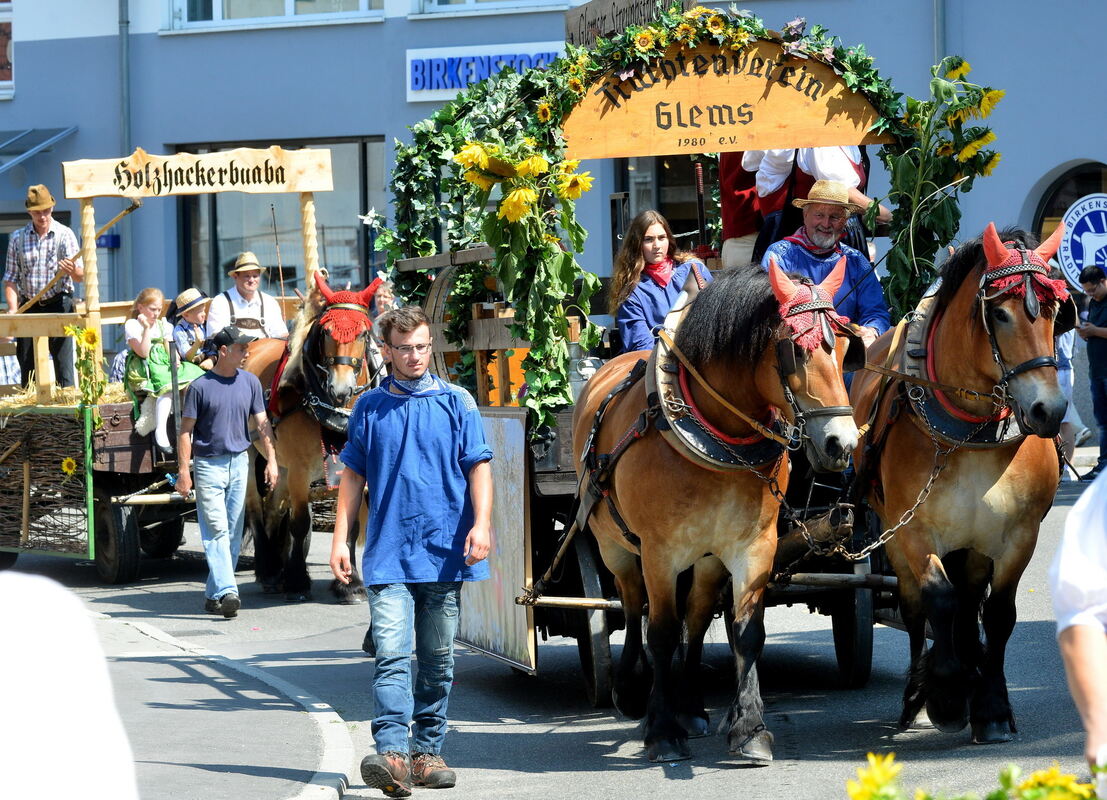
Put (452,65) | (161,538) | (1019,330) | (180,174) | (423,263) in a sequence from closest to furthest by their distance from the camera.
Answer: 1. (1019,330)
2. (423,263)
3. (180,174)
4. (161,538)
5. (452,65)

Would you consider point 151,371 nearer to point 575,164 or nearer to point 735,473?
point 575,164

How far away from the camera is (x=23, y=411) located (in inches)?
479

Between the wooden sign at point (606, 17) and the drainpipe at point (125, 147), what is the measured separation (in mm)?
13742

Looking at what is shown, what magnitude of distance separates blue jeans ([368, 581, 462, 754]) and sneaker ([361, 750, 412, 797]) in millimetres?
56

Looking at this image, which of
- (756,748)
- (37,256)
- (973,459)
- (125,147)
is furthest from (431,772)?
(125,147)

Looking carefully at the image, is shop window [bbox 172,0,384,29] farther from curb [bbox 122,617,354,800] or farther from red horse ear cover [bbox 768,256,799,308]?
red horse ear cover [bbox 768,256,799,308]

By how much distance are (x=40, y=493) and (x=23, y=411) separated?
0.63 metres

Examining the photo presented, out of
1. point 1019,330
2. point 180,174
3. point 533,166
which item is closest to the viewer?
point 1019,330

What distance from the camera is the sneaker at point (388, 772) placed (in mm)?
5988

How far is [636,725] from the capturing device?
741 centimetres

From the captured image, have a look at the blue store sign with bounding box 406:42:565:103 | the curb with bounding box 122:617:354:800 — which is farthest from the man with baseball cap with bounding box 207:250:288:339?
the blue store sign with bounding box 406:42:565:103

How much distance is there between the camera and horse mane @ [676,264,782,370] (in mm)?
6227

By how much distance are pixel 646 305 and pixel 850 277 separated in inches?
38.7

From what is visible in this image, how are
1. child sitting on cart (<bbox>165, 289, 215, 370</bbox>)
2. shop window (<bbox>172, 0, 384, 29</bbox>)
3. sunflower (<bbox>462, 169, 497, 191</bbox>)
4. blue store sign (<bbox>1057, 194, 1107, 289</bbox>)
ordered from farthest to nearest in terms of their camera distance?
shop window (<bbox>172, 0, 384, 29</bbox>)
blue store sign (<bbox>1057, 194, 1107, 289</bbox>)
child sitting on cart (<bbox>165, 289, 215, 370</bbox>)
sunflower (<bbox>462, 169, 497, 191</bbox>)
